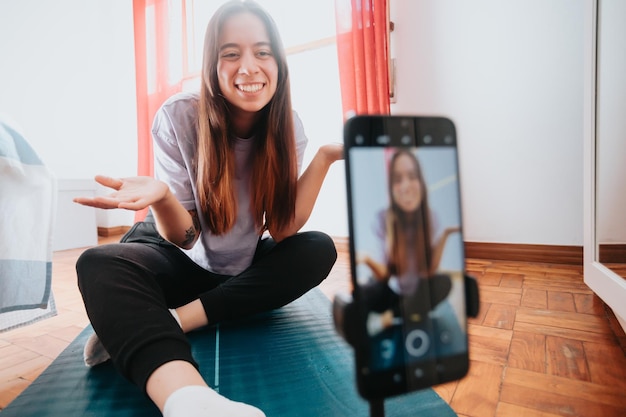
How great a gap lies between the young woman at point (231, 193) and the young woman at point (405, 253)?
0.46 m

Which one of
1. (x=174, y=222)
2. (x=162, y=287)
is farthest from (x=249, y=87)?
(x=162, y=287)

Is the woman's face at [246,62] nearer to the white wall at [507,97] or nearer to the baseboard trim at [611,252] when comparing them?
the baseboard trim at [611,252]

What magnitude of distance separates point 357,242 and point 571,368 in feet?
2.08

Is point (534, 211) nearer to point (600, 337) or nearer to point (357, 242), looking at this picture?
point (600, 337)

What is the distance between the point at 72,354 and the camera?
700mm

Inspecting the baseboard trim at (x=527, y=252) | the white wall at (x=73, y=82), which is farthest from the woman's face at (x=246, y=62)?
the white wall at (x=73, y=82)

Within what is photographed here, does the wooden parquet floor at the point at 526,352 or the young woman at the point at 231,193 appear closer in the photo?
the wooden parquet floor at the point at 526,352

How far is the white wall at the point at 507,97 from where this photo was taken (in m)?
1.33

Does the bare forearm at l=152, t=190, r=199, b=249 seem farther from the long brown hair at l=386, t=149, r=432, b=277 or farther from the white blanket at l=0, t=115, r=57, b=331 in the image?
the long brown hair at l=386, t=149, r=432, b=277

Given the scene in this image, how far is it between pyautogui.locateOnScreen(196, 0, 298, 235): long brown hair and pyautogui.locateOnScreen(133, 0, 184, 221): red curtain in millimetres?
1843

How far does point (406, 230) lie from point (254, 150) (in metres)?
0.65

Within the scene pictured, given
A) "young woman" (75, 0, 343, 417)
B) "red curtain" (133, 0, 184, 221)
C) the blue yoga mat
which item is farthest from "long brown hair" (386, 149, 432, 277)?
"red curtain" (133, 0, 184, 221)

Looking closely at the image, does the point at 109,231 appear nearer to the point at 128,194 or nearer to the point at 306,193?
the point at 306,193

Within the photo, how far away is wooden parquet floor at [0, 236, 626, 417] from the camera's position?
53cm
